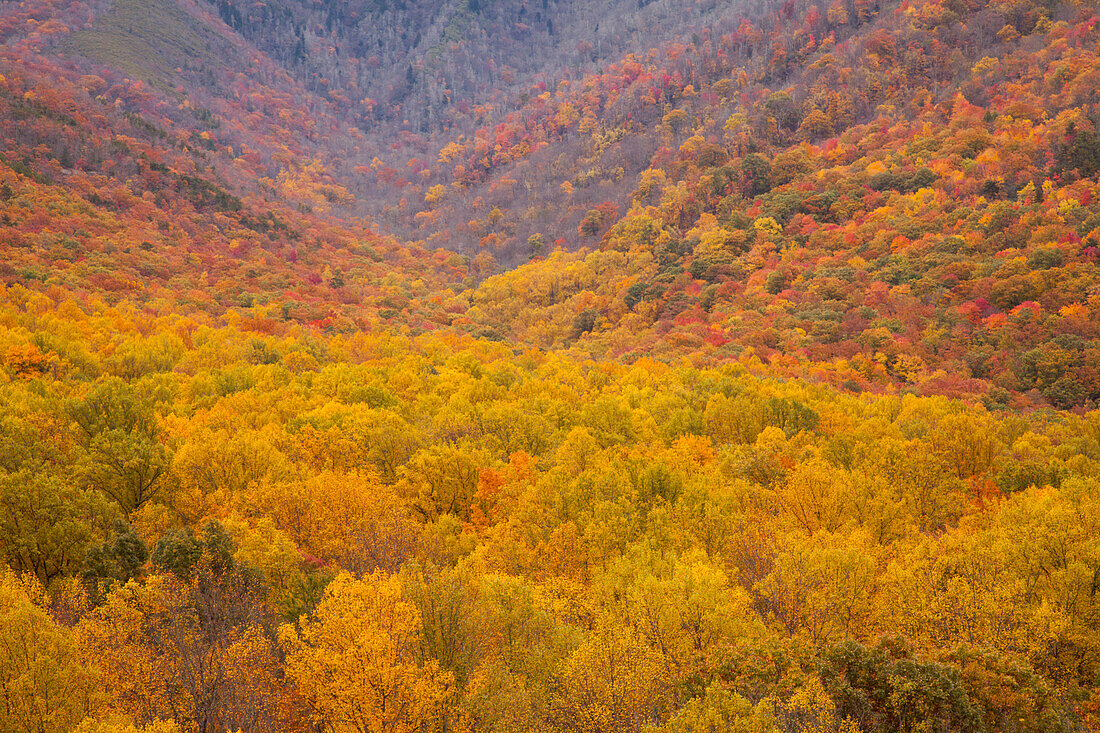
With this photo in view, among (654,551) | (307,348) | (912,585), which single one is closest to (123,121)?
(307,348)

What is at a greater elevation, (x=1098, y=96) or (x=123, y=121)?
(x=123, y=121)

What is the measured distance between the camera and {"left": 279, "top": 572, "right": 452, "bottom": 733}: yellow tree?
22.7m

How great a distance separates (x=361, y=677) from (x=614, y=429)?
38.8 m

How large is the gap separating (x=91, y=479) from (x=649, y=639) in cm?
3327

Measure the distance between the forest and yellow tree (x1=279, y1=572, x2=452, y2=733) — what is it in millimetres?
150

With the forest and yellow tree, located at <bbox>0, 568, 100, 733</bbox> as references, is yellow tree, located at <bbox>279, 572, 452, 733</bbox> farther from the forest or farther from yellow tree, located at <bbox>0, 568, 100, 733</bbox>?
yellow tree, located at <bbox>0, 568, 100, 733</bbox>

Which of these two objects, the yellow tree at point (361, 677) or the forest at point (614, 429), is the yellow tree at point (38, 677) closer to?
the forest at point (614, 429)

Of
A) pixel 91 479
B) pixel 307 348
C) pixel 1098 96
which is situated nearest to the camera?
pixel 91 479

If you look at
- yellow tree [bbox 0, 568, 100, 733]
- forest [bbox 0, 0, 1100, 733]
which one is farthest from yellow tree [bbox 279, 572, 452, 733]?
yellow tree [bbox 0, 568, 100, 733]

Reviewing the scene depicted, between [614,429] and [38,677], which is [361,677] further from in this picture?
[614,429]

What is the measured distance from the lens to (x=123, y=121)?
15338 centimetres

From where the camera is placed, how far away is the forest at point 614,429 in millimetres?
23016

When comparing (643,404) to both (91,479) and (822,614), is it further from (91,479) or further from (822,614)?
(91,479)

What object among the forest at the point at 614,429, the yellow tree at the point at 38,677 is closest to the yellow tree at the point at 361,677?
the forest at the point at 614,429
